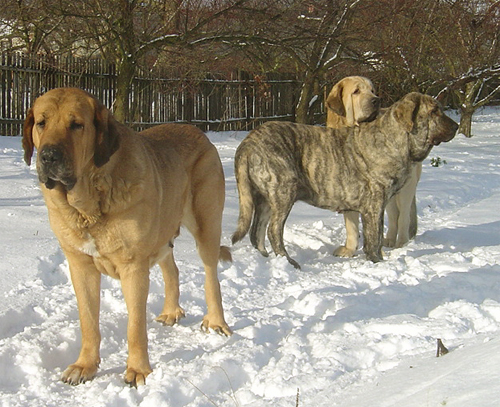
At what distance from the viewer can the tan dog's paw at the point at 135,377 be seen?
3809mm

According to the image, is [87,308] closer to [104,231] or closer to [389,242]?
[104,231]

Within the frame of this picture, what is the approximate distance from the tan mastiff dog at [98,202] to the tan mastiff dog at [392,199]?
149 inches

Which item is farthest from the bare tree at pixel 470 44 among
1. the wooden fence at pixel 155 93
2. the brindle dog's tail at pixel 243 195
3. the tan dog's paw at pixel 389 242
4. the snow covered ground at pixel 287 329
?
the brindle dog's tail at pixel 243 195

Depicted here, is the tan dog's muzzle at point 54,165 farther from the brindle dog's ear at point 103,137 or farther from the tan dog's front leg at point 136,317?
the tan dog's front leg at point 136,317

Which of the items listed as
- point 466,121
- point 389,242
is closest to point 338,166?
point 389,242

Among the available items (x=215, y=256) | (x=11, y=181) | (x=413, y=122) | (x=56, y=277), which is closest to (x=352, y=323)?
(x=215, y=256)

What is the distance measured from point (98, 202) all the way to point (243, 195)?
3.58 metres

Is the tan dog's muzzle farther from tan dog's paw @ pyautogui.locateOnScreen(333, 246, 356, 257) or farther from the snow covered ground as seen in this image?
tan dog's paw @ pyautogui.locateOnScreen(333, 246, 356, 257)

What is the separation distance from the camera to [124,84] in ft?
38.4

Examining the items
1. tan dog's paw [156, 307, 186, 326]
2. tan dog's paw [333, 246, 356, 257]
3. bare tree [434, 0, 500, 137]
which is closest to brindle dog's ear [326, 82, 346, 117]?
tan dog's paw [333, 246, 356, 257]

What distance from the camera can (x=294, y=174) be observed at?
7.33 m

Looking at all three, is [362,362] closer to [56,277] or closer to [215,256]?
[215,256]

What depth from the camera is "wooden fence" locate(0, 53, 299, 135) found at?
15.6m

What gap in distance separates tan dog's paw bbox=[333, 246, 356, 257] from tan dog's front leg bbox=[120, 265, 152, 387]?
3816 millimetres
